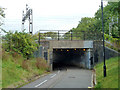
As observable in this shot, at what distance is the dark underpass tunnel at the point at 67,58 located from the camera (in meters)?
34.5

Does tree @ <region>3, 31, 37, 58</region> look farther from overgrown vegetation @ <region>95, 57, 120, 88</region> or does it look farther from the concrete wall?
overgrown vegetation @ <region>95, 57, 120, 88</region>

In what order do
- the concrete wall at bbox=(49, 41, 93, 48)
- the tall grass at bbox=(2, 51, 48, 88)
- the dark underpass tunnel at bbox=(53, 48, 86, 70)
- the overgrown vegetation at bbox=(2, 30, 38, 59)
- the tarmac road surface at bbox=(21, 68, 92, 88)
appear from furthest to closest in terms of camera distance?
the dark underpass tunnel at bbox=(53, 48, 86, 70) < the concrete wall at bbox=(49, 41, 93, 48) < the overgrown vegetation at bbox=(2, 30, 38, 59) < the tarmac road surface at bbox=(21, 68, 92, 88) < the tall grass at bbox=(2, 51, 48, 88)

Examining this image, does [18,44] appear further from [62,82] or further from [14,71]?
[62,82]

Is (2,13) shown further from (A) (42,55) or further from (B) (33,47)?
(A) (42,55)

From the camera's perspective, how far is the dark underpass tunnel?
34469 mm

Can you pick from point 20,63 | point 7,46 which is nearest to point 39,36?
point 7,46

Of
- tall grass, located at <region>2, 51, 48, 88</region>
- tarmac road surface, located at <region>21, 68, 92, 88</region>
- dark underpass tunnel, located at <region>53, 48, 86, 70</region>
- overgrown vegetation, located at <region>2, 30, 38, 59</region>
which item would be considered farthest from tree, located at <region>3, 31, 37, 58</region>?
dark underpass tunnel, located at <region>53, 48, 86, 70</region>

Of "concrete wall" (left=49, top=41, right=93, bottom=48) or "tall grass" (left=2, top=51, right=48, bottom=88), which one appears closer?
"tall grass" (left=2, top=51, right=48, bottom=88)

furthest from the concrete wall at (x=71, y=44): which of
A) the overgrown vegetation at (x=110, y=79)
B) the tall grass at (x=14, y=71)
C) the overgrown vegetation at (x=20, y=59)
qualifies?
the overgrown vegetation at (x=110, y=79)

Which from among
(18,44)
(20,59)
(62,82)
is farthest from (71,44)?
(62,82)

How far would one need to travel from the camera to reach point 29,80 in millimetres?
18078

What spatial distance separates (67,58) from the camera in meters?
44.3

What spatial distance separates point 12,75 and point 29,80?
2303mm

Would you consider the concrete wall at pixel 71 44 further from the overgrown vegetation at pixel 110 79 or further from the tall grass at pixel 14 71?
the overgrown vegetation at pixel 110 79
